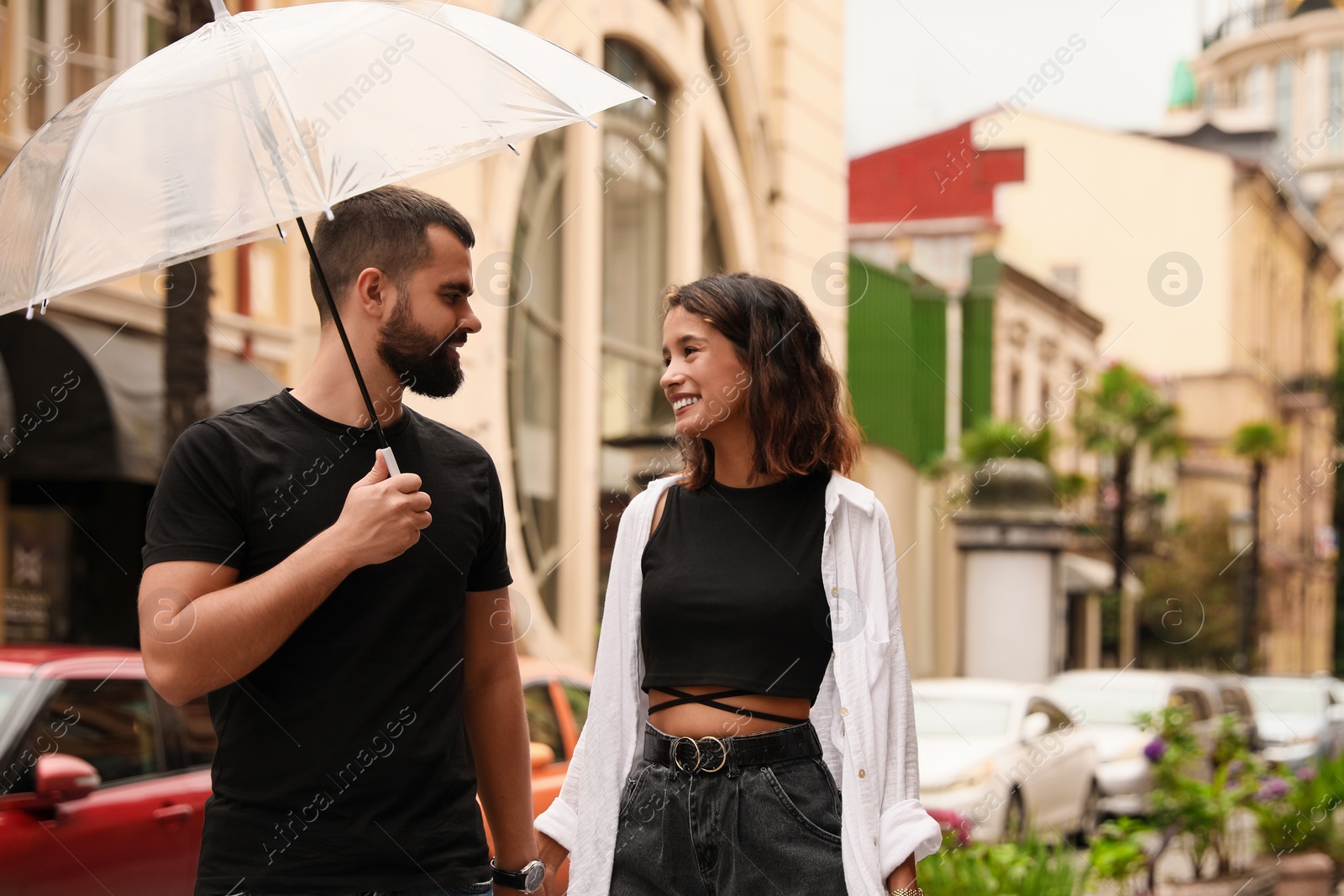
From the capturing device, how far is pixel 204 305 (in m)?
8.42

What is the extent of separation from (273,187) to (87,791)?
3.48m

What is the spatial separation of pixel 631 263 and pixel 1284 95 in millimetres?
67244

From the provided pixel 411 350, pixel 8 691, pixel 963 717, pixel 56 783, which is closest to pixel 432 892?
pixel 411 350

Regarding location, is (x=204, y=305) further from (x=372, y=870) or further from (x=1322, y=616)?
(x=1322, y=616)

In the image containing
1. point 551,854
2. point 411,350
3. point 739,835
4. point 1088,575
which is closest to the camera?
point 411,350

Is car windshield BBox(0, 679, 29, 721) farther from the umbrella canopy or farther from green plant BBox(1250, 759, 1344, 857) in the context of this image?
green plant BBox(1250, 759, 1344, 857)

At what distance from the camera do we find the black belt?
3.01m

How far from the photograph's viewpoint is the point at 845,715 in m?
3.01

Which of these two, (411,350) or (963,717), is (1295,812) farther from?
(411,350)

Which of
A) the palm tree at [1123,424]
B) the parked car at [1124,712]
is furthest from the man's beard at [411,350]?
the palm tree at [1123,424]

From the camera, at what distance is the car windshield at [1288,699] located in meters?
21.5

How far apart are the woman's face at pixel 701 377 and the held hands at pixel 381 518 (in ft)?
2.57

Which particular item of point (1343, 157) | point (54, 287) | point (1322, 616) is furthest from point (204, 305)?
point (1343, 157)

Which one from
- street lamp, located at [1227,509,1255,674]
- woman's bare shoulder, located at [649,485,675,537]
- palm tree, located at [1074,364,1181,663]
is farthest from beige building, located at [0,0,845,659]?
street lamp, located at [1227,509,1255,674]
